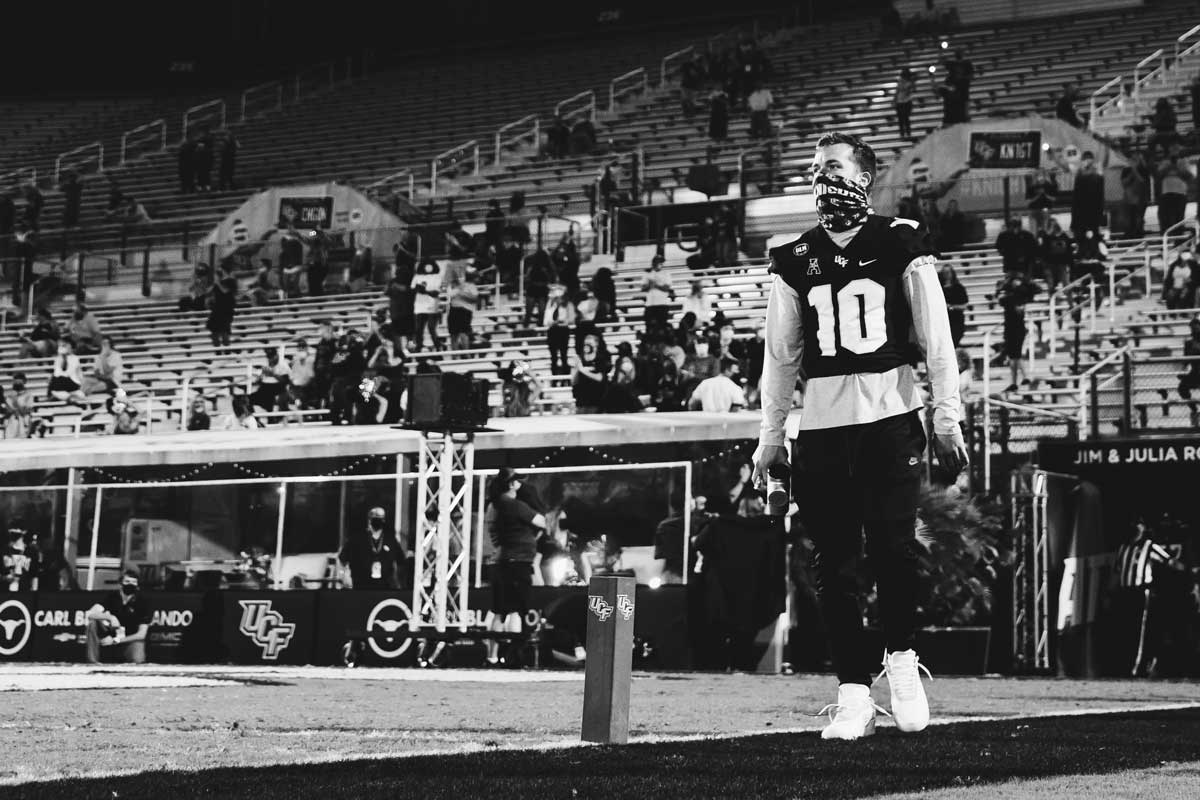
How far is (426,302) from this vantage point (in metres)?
26.4

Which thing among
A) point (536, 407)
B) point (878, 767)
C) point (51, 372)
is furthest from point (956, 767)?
point (51, 372)

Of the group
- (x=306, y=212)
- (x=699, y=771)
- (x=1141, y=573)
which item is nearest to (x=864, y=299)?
(x=699, y=771)

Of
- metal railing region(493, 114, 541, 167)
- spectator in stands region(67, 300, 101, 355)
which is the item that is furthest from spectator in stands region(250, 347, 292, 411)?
metal railing region(493, 114, 541, 167)

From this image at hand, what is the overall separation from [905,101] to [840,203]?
27498 millimetres

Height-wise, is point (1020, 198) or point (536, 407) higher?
point (1020, 198)

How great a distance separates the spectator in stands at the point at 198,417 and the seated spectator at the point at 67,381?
3.50 meters

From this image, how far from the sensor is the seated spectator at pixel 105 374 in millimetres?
26016

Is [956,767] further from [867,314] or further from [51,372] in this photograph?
[51,372]

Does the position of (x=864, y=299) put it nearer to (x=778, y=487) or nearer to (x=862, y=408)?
(x=862, y=408)

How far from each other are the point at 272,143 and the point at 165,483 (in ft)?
84.9

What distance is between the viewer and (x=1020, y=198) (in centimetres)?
2611

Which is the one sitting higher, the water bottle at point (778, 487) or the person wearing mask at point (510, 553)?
the water bottle at point (778, 487)

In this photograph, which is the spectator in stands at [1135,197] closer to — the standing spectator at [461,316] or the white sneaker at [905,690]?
the standing spectator at [461,316]

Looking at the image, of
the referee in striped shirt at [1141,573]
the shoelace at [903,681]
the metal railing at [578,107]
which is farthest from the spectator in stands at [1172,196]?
the shoelace at [903,681]
